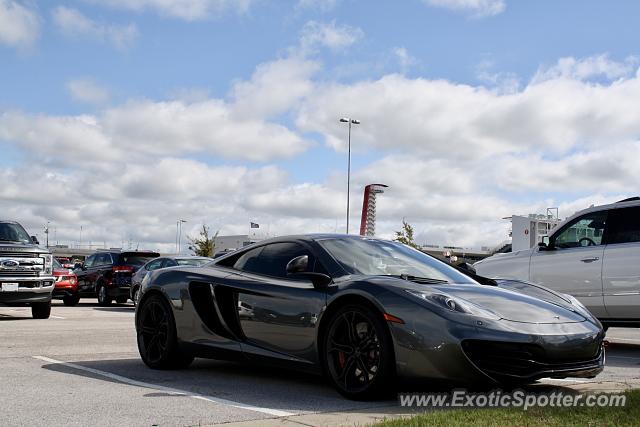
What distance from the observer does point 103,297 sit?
79.7ft

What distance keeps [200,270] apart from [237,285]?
69cm

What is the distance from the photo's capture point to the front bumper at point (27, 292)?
15.0 meters

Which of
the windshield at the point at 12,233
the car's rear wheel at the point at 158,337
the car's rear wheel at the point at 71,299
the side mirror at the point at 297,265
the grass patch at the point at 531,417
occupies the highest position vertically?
the windshield at the point at 12,233

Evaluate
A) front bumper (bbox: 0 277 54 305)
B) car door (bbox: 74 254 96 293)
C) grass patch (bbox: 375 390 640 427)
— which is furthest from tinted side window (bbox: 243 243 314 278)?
car door (bbox: 74 254 96 293)

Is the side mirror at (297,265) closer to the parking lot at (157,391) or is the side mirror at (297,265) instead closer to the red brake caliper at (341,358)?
the red brake caliper at (341,358)

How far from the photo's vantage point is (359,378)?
6016 millimetres

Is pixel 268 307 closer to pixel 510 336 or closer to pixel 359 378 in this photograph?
pixel 359 378

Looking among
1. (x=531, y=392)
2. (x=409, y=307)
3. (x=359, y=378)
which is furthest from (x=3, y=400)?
(x=531, y=392)

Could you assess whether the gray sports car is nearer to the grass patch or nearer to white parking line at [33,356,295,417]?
the grass patch

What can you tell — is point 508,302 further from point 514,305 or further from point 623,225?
point 623,225

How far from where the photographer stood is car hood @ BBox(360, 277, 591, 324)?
588 cm

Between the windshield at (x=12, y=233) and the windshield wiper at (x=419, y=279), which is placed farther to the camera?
the windshield at (x=12, y=233)

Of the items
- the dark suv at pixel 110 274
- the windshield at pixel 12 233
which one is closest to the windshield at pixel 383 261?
the windshield at pixel 12 233

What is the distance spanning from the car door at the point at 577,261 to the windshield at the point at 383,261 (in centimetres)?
417
